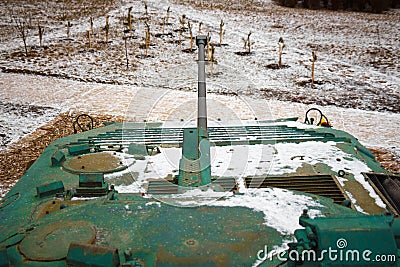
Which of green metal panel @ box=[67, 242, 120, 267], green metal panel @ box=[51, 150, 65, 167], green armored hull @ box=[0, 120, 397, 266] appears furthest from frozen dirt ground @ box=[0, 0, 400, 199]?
green metal panel @ box=[67, 242, 120, 267]

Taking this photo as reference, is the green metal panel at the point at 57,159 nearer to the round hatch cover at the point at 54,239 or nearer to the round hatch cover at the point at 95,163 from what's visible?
the round hatch cover at the point at 95,163

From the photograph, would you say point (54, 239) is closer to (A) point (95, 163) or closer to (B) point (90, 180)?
(B) point (90, 180)

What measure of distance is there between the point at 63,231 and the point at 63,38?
25.7m

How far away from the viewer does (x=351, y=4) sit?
124ft

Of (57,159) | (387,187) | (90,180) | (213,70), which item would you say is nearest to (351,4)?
(213,70)

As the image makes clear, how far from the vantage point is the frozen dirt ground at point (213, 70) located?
51.6 ft

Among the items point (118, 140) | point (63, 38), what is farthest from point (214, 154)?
point (63, 38)

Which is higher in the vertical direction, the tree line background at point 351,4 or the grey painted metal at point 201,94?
the tree line background at point 351,4

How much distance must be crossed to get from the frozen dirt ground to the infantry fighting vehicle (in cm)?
646

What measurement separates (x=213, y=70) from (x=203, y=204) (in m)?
17.6

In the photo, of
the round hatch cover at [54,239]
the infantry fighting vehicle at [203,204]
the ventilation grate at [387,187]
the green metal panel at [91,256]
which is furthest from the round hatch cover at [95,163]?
the ventilation grate at [387,187]

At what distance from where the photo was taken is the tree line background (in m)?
36.3

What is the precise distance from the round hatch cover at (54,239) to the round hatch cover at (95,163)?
234cm

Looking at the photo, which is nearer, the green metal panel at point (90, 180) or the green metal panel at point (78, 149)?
the green metal panel at point (90, 180)
